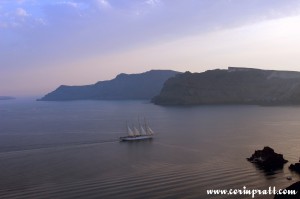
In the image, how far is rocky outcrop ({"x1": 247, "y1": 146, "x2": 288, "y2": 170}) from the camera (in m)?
45.9

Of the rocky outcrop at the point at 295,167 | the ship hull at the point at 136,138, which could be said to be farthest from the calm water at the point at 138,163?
the ship hull at the point at 136,138

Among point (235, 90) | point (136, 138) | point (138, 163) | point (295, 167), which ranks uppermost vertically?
point (235, 90)

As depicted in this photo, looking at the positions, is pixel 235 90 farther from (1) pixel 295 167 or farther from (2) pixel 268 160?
(1) pixel 295 167

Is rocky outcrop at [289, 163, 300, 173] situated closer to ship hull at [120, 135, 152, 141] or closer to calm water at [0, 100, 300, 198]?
calm water at [0, 100, 300, 198]

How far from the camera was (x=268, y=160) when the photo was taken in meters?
46.7

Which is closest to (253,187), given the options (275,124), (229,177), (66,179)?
(229,177)

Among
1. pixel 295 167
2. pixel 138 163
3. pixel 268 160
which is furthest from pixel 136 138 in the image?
pixel 295 167

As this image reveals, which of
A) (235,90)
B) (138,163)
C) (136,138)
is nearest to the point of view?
(138,163)

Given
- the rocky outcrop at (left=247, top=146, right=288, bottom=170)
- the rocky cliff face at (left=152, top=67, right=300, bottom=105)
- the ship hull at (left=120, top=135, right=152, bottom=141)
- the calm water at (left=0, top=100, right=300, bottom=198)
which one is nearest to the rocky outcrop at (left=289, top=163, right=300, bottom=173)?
the calm water at (left=0, top=100, right=300, bottom=198)

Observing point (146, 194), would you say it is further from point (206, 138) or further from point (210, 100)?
point (210, 100)

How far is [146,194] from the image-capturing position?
115 ft

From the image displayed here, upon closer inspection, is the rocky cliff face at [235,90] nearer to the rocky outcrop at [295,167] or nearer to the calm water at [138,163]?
the calm water at [138,163]

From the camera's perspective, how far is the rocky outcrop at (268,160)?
4589 centimetres

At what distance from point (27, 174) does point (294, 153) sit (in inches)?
1378
